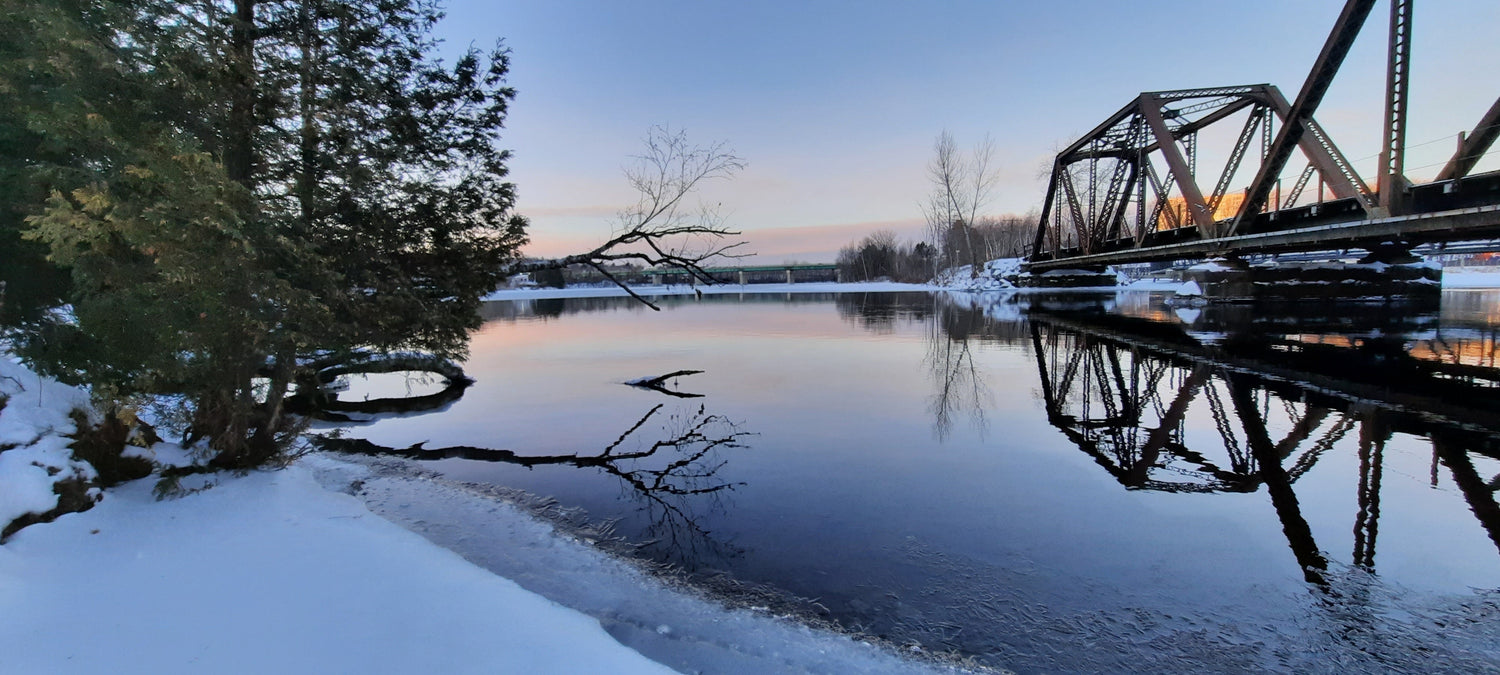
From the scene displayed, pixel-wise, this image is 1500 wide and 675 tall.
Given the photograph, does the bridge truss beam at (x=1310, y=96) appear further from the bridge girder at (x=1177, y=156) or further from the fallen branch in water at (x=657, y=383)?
the fallen branch in water at (x=657, y=383)

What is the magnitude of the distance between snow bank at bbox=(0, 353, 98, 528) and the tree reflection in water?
337cm

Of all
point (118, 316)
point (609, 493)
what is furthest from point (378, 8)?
point (609, 493)

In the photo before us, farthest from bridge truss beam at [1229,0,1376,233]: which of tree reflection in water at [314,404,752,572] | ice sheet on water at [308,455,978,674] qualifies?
ice sheet on water at [308,455,978,674]

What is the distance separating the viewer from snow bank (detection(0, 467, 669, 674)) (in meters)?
2.99

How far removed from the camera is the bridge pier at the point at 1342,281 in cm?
2526

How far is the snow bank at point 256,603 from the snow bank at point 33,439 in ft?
0.73

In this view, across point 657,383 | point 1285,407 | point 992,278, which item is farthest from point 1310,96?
point 992,278

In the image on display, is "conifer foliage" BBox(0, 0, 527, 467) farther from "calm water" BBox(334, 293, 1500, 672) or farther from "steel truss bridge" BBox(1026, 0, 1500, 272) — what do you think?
"steel truss bridge" BBox(1026, 0, 1500, 272)

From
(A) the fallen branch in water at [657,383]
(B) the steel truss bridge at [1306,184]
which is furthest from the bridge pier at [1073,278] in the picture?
(A) the fallen branch in water at [657,383]

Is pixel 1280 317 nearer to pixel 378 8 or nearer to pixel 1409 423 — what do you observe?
pixel 1409 423

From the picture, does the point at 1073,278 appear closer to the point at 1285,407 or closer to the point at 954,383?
the point at 954,383

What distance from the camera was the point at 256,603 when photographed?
137 inches

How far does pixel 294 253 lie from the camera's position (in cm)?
476

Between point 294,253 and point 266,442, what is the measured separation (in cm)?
229
